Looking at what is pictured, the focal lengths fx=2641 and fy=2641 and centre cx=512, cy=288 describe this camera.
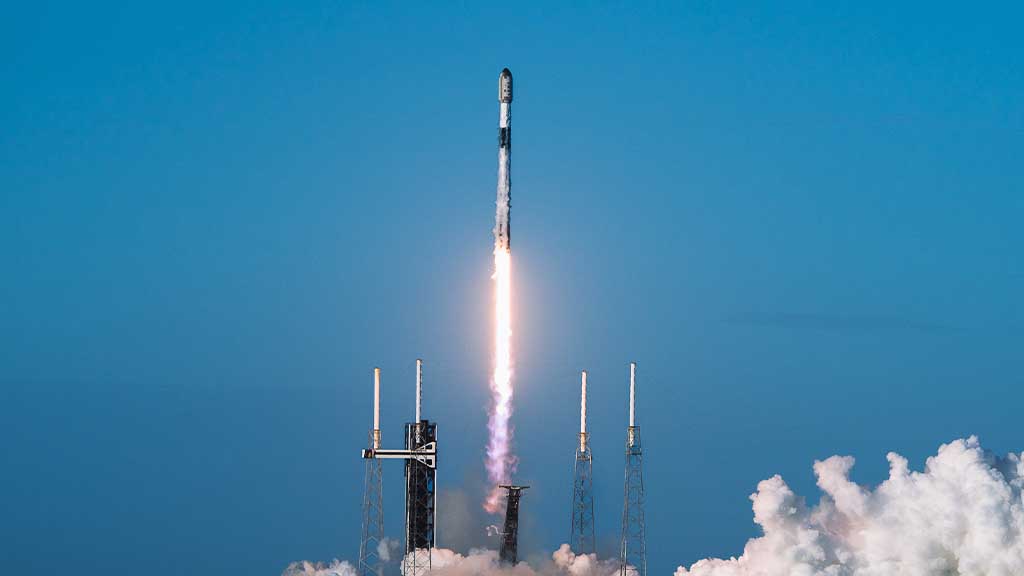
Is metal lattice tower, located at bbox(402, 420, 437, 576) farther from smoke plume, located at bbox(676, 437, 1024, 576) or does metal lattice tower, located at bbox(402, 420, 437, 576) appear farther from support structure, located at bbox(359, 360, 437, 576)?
smoke plume, located at bbox(676, 437, 1024, 576)

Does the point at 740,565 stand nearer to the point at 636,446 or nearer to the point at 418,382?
the point at 636,446

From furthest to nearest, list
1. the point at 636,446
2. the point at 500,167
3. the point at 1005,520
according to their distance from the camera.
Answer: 1. the point at 500,167
2. the point at 636,446
3. the point at 1005,520

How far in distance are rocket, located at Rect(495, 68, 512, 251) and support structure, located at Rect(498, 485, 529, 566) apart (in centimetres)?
1203

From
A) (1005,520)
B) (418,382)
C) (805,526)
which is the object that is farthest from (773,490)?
(418,382)

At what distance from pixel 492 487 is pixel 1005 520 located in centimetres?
2755

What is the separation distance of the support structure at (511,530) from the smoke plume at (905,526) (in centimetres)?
1106

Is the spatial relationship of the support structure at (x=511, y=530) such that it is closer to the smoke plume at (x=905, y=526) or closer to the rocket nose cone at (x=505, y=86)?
the smoke plume at (x=905, y=526)

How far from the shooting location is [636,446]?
12144 centimetres

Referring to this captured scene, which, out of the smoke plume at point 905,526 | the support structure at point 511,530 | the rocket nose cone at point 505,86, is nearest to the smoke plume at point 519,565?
the support structure at point 511,530

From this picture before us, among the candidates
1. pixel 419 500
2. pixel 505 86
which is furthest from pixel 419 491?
pixel 505 86

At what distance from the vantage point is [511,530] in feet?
417

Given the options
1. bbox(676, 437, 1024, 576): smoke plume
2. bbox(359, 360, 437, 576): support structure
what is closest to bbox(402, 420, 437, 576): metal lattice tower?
bbox(359, 360, 437, 576): support structure

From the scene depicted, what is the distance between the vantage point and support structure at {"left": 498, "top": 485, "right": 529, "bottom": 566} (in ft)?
416

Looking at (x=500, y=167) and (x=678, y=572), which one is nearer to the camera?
(x=678, y=572)
